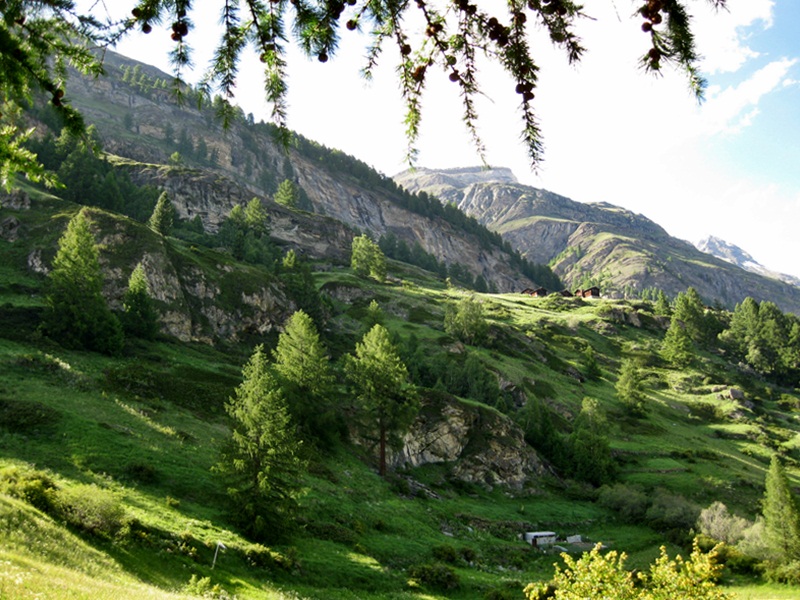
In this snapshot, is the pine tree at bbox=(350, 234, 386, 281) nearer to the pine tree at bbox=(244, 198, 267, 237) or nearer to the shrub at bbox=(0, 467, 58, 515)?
the pine tree at bbox=(244, 198, 267, 237)

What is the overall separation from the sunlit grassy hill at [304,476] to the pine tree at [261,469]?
1222mm

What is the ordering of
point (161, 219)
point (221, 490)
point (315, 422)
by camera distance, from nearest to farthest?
point (221, 490) < point (315, 422) < point (161, 219)

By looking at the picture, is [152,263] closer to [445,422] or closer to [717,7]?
[445,422]

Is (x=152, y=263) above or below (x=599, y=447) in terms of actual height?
above

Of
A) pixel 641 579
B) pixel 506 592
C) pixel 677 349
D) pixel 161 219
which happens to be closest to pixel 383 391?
pixel 506 592

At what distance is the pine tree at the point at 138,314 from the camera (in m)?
59.7

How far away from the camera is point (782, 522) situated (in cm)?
3803

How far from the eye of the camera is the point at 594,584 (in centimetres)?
1255

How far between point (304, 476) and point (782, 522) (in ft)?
126

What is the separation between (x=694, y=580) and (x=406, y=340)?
254 feet

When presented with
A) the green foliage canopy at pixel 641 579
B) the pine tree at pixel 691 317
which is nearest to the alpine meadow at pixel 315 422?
the green foliage canopy at pixel 641 579

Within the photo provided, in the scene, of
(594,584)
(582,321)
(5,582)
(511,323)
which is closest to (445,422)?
(594,584)

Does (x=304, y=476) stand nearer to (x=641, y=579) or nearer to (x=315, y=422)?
(x=315, y=422)

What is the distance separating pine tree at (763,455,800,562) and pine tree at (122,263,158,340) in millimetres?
67250
